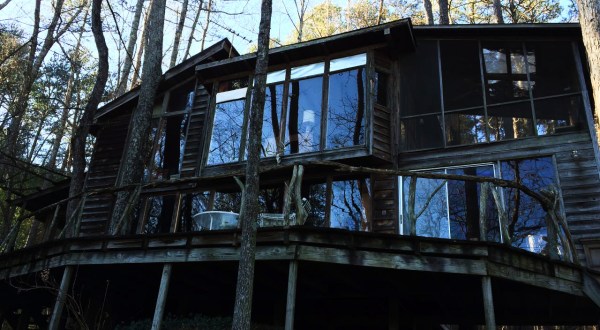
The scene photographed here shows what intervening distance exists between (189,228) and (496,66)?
24.9 ft

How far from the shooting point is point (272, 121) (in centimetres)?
1139

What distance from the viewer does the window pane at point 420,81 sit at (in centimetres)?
1123

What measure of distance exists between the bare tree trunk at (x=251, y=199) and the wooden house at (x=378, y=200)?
2.20 ft

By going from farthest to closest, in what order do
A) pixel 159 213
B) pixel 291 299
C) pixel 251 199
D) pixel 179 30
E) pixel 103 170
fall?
pixel 179 30, pixel 103 170, pixel 159 213, pixel 251 199, pixel 291 299

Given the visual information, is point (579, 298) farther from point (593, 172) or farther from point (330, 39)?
point (330, 39)

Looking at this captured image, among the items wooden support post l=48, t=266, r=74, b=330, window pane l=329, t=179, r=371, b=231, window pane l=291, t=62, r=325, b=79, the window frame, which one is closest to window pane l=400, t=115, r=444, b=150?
the window frame

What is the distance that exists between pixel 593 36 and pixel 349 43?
469cm

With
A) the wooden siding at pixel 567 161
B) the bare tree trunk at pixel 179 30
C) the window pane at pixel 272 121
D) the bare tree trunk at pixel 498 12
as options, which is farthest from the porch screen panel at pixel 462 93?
the bare tree trunk at pixel 179 30

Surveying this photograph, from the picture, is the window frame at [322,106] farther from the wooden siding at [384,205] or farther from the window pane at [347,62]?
the wooden siding at [384,205]

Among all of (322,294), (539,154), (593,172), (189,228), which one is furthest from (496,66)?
(189,228)

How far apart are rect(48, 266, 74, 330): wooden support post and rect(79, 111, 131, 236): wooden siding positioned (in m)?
4.36

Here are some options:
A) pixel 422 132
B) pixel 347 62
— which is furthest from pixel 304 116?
pixel 422 132

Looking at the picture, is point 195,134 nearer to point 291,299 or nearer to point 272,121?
point 272,121

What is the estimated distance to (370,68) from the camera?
10930 millimetres
